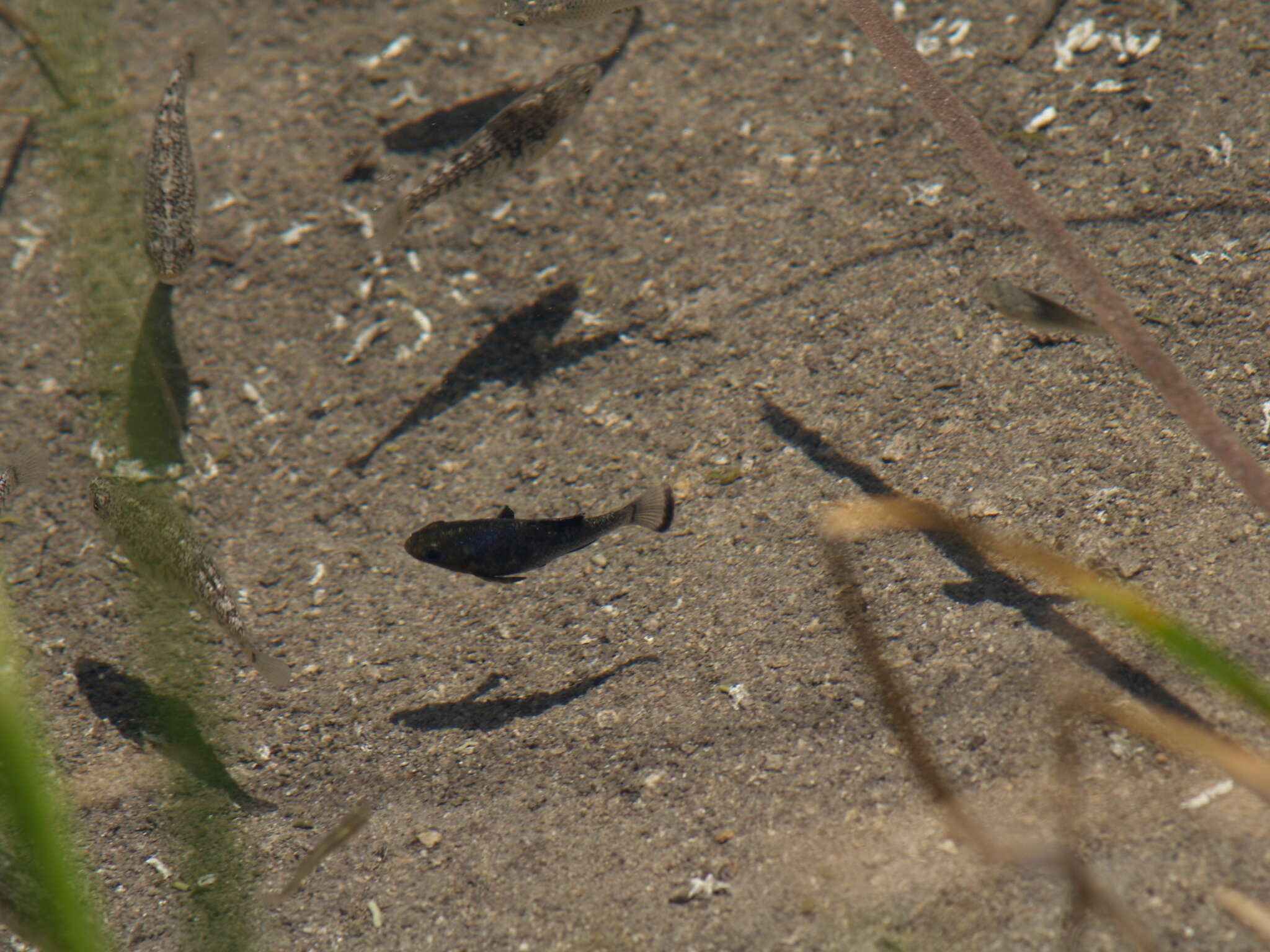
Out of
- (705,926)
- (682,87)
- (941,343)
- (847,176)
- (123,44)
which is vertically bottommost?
(705,926)

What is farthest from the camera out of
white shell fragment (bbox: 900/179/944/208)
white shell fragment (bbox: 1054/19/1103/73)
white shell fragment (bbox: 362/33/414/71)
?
white shell fragment (bbox: 362/33/414/71)

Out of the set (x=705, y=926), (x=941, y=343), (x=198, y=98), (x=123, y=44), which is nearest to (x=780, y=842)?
(x=705, y=926)

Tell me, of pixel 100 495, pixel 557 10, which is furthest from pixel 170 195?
pixel 557 10

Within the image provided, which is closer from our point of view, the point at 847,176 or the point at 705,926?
the point at 705,926

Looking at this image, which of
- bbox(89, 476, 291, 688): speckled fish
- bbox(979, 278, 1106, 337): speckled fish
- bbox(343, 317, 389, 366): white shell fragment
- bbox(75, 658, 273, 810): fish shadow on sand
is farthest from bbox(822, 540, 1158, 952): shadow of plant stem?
bbox(343, 317, 389, 366): white shell fragment

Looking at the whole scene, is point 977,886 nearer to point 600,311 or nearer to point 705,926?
point 705,926

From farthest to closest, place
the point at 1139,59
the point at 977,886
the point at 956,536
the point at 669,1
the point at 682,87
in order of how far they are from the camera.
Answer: the point at 669,1 < the point at 682,87 < the point at 1139,59 < the point at 956,536 < the point at 977,886

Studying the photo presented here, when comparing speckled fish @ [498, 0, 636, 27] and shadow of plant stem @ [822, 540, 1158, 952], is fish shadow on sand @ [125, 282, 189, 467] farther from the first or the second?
shadow of plant stem @ [822, 540, 1158, 952]
